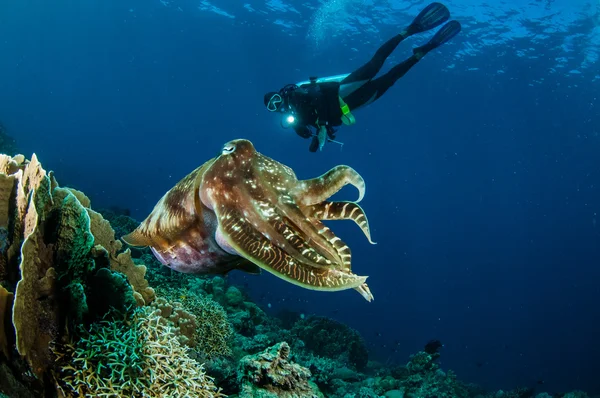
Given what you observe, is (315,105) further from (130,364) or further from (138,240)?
(130,364)

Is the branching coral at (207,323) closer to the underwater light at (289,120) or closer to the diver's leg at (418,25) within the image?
the underwater light at (289,120)

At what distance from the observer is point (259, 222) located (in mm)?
2275

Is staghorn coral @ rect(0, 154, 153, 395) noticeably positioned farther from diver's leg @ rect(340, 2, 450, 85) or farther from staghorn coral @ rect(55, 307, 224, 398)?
diver's leg @ rect(340, 2, 450, 85)

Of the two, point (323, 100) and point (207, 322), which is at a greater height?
point (323, 100)

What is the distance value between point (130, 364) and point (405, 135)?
245 feet

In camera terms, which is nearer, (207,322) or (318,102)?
(207,322)

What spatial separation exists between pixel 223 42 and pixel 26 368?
6183cm

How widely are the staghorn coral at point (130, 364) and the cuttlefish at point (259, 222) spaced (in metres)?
0.60

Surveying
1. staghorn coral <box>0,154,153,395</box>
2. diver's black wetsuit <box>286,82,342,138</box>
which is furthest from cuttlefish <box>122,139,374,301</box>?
diver's black wetsuit <box>286,82,342,138</box>

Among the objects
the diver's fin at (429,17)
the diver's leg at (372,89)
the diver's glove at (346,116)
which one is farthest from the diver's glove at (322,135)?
Answer: the diver's fin at (429,17)

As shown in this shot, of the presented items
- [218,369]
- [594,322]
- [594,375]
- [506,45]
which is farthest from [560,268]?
[218,369]

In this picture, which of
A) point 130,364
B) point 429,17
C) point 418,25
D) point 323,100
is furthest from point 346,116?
point 130,364

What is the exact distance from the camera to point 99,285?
2.88 m

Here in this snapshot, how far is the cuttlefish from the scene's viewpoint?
2.13m
